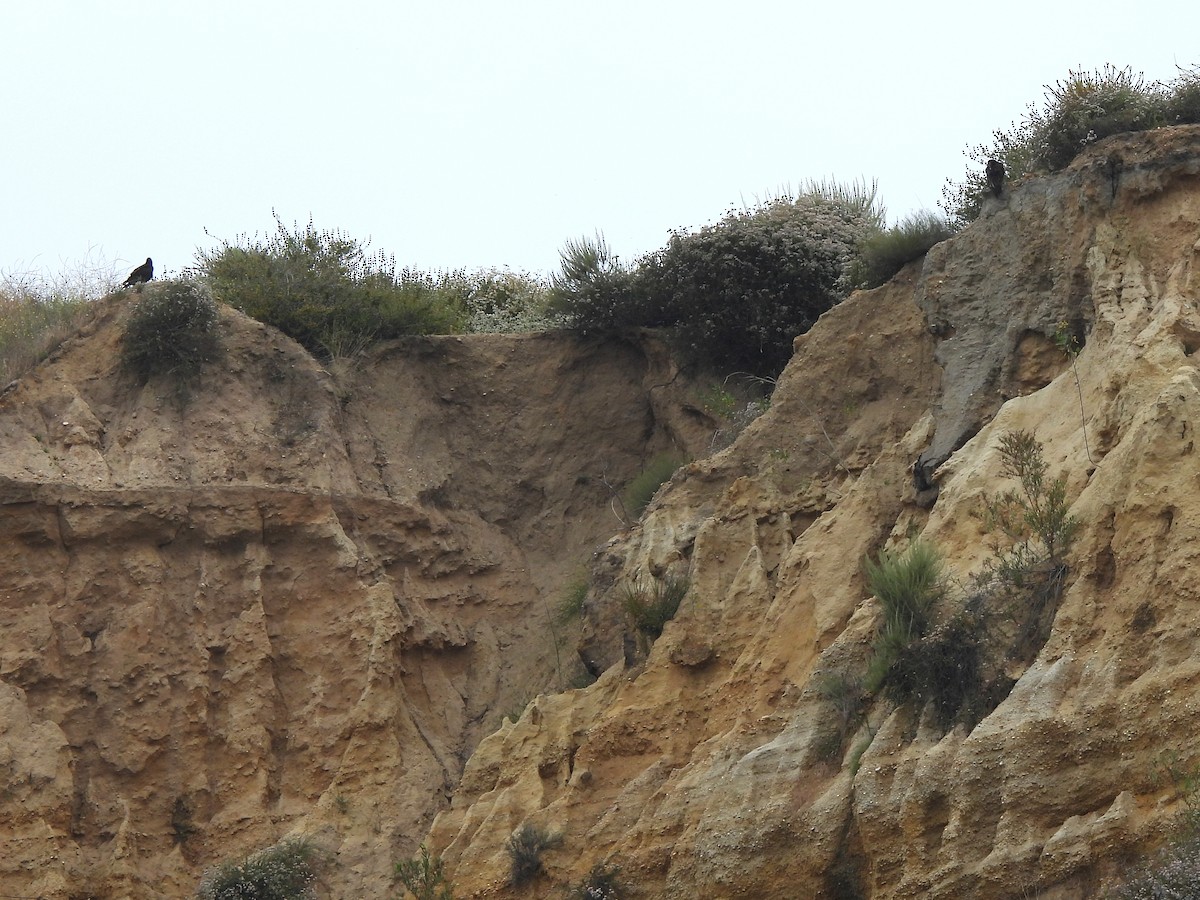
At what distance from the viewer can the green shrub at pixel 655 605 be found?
12539mm

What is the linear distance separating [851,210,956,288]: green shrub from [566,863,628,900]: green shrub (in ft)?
21.2

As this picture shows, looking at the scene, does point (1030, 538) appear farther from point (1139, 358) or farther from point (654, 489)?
point (654, 489)

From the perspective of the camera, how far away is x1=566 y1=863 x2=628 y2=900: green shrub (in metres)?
10.6

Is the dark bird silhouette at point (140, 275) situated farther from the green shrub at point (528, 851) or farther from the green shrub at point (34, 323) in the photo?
the green shrub at point (528, 851)

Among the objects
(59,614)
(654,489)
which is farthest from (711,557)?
(59,614)

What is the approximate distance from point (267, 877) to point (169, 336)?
5794mm

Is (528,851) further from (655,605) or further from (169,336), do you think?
(169,336)

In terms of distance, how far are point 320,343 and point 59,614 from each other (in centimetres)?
438

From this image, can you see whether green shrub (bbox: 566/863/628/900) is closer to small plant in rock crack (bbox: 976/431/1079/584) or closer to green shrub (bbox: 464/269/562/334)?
small plant in rock crack (bbox: 976/431/1079/584)

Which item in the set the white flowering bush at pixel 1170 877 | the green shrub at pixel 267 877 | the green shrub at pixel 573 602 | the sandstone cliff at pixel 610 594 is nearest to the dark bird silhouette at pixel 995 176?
the sandstone cliff at pixel 610 594

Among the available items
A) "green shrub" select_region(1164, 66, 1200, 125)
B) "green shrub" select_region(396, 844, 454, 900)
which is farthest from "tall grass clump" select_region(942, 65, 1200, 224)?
"green shrub" select_region(396, 844, 454, 900)

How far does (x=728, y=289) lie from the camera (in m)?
16.6

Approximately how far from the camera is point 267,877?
12711mm

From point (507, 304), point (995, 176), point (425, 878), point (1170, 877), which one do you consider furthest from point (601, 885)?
point (507, 304)
